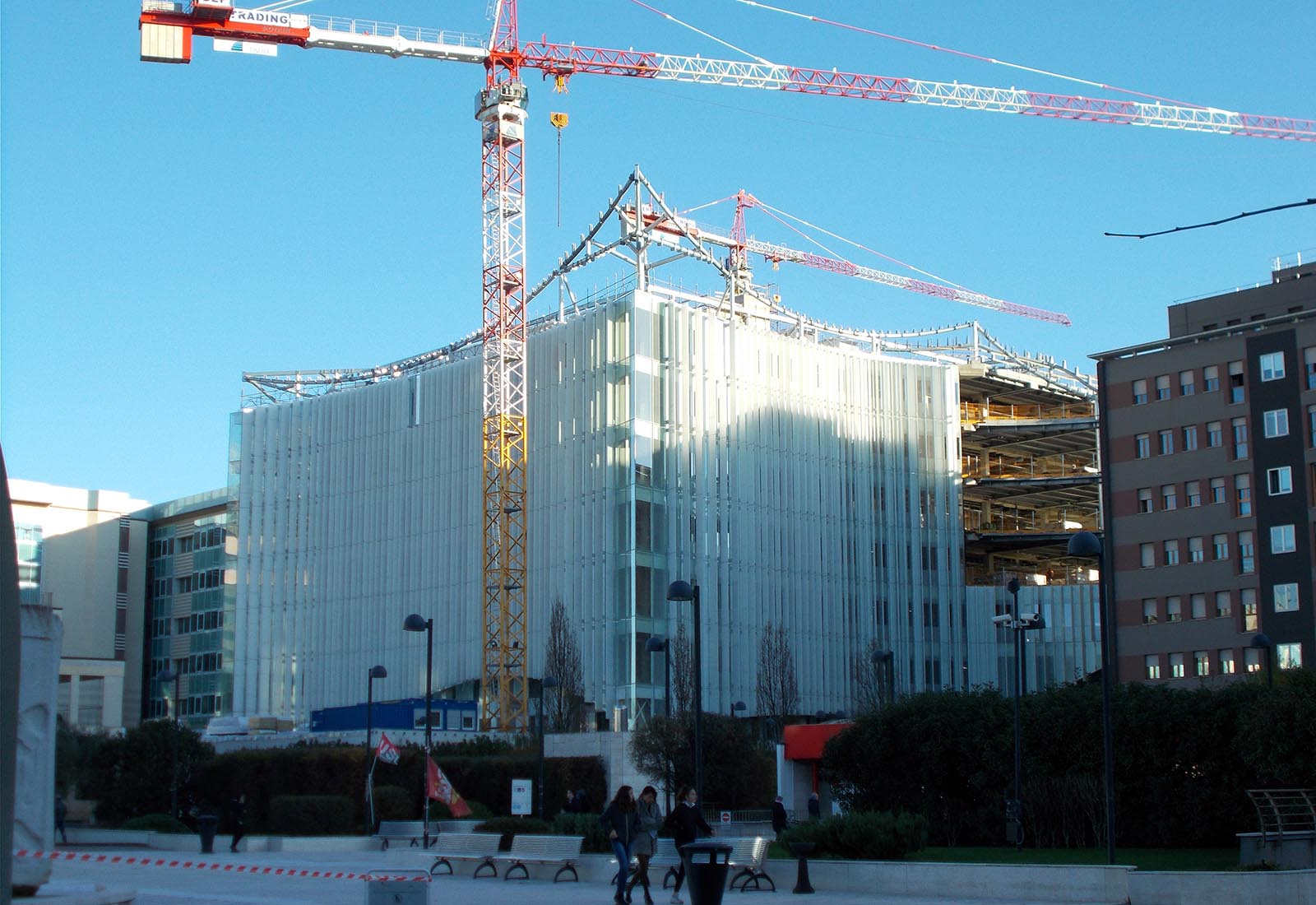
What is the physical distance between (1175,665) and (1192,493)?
7.54 m

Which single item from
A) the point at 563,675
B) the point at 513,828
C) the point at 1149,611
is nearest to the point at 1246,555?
the point at 1149,611

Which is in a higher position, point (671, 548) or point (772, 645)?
point (671, 548)

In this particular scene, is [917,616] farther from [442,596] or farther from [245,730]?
[245,730]

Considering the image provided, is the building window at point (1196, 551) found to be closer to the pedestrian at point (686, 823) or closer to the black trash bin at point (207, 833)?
the black trash bin at point (207, 833)

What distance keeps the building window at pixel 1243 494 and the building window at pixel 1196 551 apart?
2.23 meters

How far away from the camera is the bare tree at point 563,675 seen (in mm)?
75188

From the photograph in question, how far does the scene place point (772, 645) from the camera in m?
83.7

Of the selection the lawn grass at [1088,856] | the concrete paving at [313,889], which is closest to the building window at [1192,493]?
the lawn grass at [1088,856]


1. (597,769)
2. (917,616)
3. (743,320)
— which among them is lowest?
(597,769)

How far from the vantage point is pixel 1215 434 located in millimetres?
68812

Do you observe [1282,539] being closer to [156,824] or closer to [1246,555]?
[1246,555]

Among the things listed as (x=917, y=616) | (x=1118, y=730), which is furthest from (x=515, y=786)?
(x=917, y=616)

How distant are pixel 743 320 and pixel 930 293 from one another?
41.6 m

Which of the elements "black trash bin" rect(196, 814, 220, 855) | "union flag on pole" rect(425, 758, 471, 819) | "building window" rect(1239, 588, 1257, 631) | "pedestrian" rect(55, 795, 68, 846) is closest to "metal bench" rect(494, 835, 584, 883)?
"union flag on pole" rect(425, 758, 471, 819)
